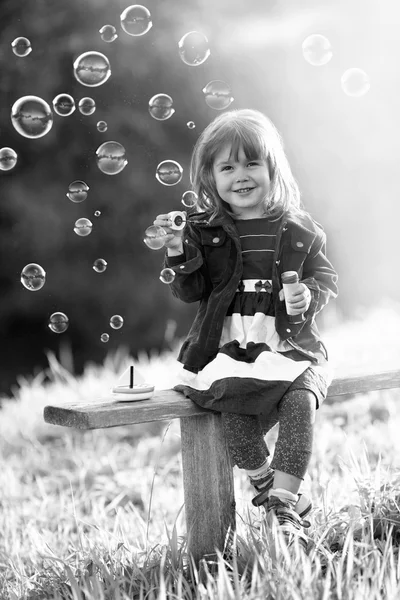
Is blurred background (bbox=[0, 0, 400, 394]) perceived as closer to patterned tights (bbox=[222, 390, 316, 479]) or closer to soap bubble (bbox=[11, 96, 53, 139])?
soap bubble (bbox=[11, 96, 53, 139])

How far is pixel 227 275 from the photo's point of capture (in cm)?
265

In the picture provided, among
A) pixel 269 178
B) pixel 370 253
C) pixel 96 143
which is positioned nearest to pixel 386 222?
pixel 370 253

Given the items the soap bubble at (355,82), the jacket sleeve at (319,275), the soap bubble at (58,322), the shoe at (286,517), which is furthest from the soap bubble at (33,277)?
the soap bubble at (355,82)

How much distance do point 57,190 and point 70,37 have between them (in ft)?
4.72

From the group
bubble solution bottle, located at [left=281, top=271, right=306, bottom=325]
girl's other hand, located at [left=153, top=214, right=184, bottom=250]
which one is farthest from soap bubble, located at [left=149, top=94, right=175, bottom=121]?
bubble solution bottle, located at [left=281, top=271, right=306, bottom=325]

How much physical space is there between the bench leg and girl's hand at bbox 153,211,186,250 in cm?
48

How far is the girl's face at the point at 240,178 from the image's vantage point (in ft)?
8.53

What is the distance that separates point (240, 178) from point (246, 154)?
0.23 feet

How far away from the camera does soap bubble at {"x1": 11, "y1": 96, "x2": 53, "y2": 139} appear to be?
324 centimetres

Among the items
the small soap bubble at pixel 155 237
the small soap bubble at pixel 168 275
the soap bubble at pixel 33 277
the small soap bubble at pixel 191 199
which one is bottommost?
the small soap bubble at pixel 168 275

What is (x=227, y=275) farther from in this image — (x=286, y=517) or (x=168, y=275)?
(x=286, y=517)

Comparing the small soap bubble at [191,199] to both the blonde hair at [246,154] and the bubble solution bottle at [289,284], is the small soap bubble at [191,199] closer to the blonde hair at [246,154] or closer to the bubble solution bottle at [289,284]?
the blonde hair at [246,154]

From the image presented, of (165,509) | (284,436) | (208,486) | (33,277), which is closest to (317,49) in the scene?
(33,277)

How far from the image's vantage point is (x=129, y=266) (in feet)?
27.7
